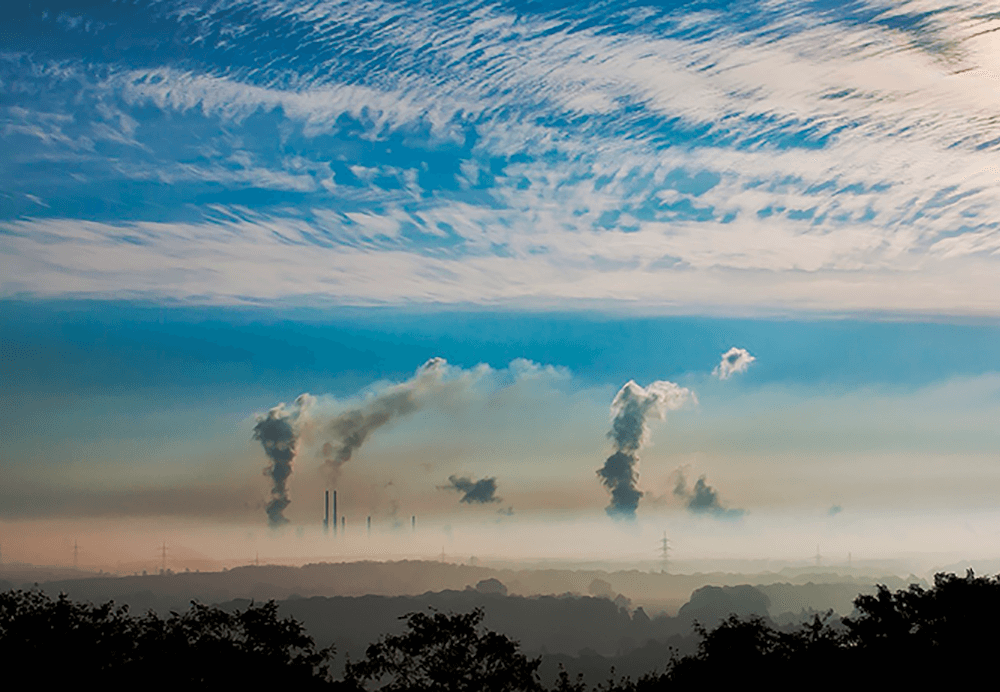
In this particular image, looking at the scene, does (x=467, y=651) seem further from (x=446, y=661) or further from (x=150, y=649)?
(x=150, y=649)

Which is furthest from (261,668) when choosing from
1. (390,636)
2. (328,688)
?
(390,636)

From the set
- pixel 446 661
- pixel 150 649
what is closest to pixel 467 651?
pixel 446 661

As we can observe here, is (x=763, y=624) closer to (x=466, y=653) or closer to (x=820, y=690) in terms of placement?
(x=820, y=690)
